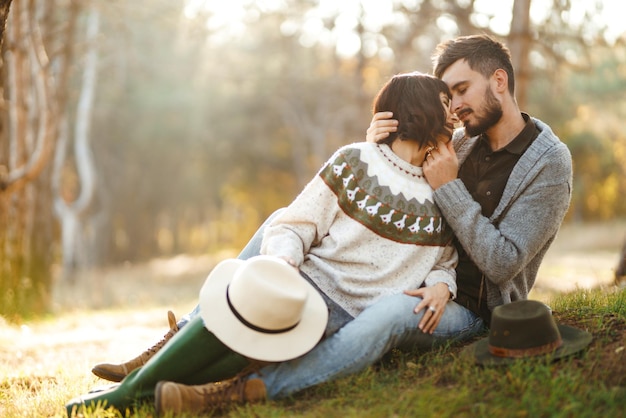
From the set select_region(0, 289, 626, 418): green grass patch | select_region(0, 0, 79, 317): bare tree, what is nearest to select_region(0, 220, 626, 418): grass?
select_region(0, 289, 626, 418): green grass patch

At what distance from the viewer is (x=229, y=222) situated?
147ft

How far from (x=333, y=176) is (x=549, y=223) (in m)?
1.17

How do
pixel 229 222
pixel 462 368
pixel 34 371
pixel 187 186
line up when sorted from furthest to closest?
pixel 229 222
pixel 187 186
pixel 34 371
pixel 462 368

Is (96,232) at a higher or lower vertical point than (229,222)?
higher

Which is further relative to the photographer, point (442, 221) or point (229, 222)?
point (229, 222)

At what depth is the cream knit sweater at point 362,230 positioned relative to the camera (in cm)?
354

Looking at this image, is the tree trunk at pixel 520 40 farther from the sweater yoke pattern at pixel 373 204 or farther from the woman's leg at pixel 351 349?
the woman's leg at pixel 351 349

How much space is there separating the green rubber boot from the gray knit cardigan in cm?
135

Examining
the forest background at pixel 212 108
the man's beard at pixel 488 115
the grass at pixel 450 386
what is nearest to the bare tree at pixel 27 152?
the forest background at pixel 212 108

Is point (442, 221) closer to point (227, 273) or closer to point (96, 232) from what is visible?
point (227, 273)

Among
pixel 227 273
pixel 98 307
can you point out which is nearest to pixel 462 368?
pixel 227 273

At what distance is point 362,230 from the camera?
11.6 ft

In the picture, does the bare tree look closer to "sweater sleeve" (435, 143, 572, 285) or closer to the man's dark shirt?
the man's dark shirt

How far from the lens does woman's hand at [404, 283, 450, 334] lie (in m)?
3.46
